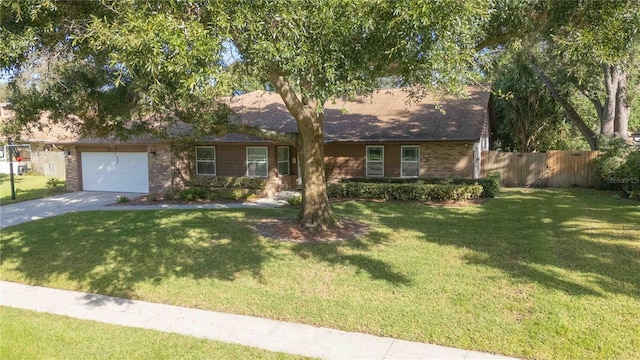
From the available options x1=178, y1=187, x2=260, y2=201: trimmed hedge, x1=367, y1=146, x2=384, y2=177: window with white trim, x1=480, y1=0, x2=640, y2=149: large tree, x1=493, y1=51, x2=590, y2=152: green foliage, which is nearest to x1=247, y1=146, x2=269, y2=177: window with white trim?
x1=178, y1=187, x2=260, y2=201: trimmed hedge

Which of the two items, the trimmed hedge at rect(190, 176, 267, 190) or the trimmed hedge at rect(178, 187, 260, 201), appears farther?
the trimmed hedge at rect(190, 176, 267, 190)

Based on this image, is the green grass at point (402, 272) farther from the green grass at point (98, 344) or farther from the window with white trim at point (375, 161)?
the window with white trim at point (375, 161)

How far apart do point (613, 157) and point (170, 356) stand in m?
19.4

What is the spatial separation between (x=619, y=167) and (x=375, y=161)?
9859 mm

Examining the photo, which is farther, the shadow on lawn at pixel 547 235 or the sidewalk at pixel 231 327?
the shadow on lawn at pixel 547 235

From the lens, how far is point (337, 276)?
303 inches

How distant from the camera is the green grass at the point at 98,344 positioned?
5.02 m

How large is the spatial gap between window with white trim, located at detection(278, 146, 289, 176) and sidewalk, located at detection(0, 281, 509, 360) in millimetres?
13563

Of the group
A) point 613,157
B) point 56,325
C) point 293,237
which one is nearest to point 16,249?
point 56,325

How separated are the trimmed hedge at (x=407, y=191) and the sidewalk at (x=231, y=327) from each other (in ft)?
36.5

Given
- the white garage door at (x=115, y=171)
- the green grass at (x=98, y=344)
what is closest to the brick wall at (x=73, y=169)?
the white garage door at (x=115, y=171)

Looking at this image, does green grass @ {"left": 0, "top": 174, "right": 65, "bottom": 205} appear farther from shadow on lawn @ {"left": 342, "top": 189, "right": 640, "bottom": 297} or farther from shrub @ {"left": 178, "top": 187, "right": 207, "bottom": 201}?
shadow on lawn @ {"left": 342, "top": 189, "right": 640, "bottom": 297}

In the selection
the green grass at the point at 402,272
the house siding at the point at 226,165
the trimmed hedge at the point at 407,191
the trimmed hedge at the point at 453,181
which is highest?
the house siding at the point at 226,165

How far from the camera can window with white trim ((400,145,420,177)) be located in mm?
19578
